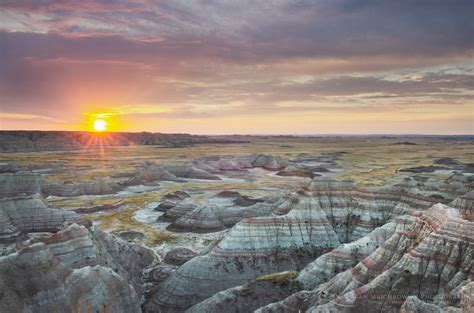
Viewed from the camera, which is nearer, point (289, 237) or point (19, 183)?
point (289, 237)

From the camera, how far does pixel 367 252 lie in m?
22.1

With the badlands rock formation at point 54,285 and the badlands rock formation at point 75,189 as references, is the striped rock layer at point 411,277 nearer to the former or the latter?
the badlands rock formation at point 54,285

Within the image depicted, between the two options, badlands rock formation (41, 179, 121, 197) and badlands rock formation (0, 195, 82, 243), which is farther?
badlands rock formation (41, 179, 121, 197)

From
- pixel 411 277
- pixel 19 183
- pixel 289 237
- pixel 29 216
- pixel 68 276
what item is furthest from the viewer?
pixel 19 183

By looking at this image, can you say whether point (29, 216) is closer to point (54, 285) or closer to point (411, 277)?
point (54, 285)

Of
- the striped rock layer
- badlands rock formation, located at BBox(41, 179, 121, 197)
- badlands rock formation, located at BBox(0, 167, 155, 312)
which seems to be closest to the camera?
the striped rock layer

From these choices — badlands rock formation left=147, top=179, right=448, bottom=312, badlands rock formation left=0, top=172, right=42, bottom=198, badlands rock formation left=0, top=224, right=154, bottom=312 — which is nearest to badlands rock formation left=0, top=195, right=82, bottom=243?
badlands rock formation left=0, top=172, right=42, bottom=198

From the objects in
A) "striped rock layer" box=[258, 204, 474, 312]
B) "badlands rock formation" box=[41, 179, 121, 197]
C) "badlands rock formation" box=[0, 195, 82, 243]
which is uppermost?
"striped rock layer" box=[258, 204, 474, 312]

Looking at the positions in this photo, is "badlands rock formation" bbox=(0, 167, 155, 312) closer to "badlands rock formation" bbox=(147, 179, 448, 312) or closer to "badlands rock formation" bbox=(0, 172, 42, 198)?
"badlands rock formation" bbox=(147, 179, 448, 312)

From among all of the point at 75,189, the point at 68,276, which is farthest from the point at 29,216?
the point at 75,189

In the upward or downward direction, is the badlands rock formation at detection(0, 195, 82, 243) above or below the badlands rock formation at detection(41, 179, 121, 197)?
above

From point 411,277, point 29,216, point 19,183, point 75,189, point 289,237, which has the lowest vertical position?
point 75,189

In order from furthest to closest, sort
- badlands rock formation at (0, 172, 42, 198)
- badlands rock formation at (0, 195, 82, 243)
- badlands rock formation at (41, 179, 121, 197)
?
1. badlands rock formation at (41, 179, 121, 197)
2. badlands rock formation at (0, 172, 42, 198)
3. badlands rock formation at (0, 195, 82, 243)

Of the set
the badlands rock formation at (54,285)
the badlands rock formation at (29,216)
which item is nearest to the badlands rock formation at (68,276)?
the badlands rock formation at (54,285)
